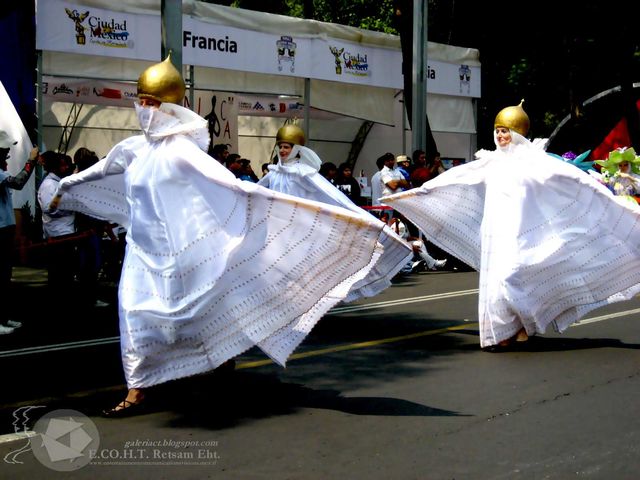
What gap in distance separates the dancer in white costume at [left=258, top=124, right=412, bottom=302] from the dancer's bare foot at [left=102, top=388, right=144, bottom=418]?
365cm

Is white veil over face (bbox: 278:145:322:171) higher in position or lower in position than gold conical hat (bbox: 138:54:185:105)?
lower

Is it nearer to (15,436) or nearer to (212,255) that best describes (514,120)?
→ (212,255)

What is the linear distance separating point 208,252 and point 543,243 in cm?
355

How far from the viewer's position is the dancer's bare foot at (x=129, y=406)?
6.30 metres

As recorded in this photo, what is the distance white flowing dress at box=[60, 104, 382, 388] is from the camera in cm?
637

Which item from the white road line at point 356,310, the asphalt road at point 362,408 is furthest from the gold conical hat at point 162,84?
the white road line at point 356,310

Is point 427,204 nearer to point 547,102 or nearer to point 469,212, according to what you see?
point 469,212

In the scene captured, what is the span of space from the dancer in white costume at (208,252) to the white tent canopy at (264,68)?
314 inches

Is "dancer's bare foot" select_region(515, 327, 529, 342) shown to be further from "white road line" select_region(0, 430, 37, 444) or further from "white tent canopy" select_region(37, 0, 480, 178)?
"white tent canopy" select_region(37, 0, 480, 178)

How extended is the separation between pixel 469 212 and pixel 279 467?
4899mm

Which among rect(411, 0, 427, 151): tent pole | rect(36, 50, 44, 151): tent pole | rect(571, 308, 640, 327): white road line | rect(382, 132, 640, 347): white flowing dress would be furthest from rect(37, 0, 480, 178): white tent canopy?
rect(571, 308, 640, 327): white road line

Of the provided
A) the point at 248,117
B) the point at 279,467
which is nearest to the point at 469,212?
the point at 279,467

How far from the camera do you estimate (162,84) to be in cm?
654

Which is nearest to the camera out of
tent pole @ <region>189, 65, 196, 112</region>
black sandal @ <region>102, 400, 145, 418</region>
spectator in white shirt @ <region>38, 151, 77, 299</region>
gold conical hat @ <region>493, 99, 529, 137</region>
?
black sandal @ <region>102, 400, 145, 418</region>
